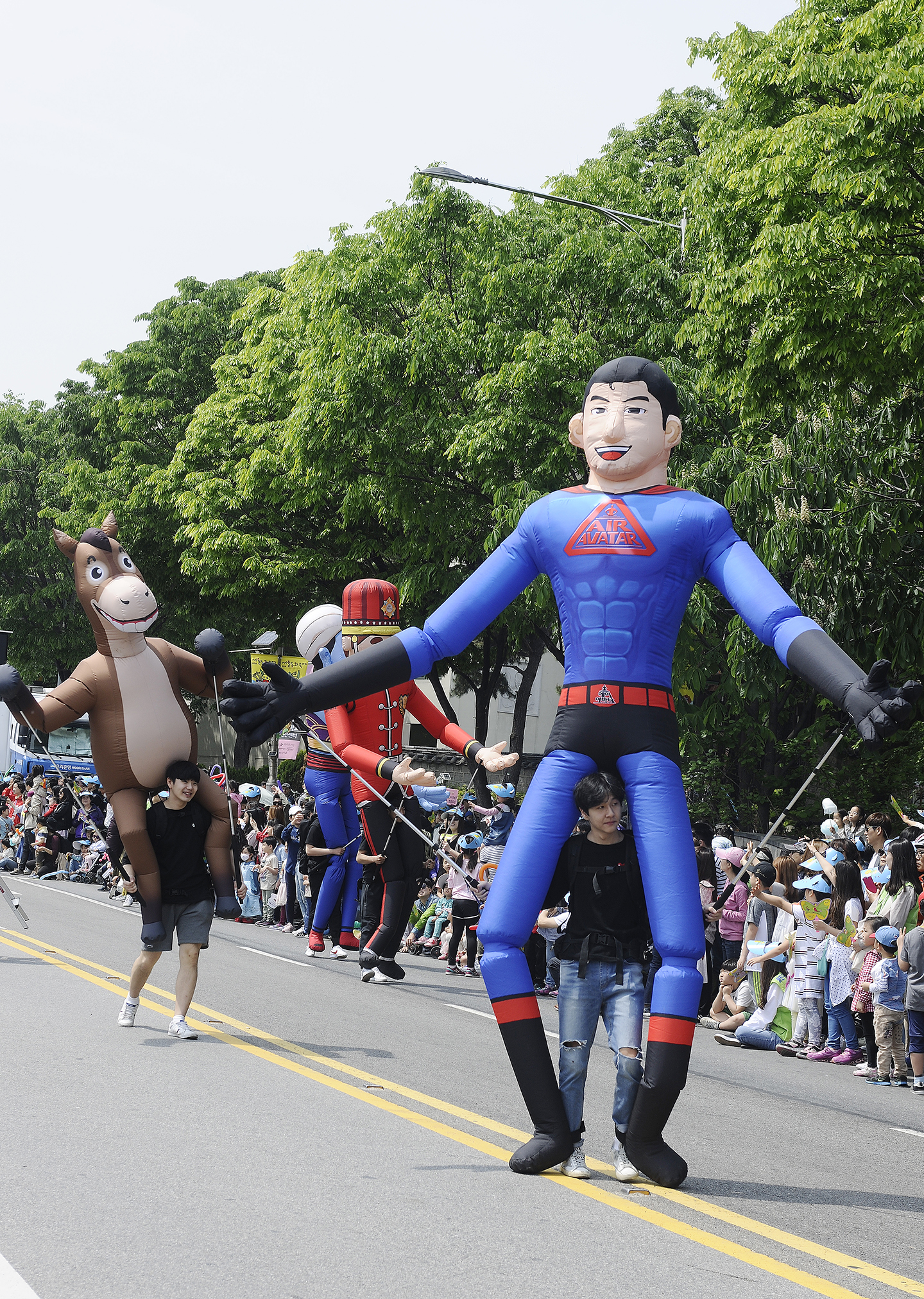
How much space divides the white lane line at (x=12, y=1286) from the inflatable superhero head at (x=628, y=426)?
362cm

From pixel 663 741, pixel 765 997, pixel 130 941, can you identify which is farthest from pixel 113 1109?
pixel 130 941

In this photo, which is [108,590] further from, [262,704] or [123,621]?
[262,704]

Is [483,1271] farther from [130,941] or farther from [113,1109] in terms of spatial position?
[130,941]

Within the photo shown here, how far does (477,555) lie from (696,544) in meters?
17.3

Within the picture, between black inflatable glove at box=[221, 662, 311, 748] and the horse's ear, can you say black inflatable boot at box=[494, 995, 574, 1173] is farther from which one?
the horse's ear

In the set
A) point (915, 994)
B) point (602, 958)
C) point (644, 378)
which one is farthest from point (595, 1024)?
point (915, 994)

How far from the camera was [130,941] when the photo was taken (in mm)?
14438

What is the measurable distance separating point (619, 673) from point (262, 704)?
140cm

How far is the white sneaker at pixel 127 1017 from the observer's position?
891 centimetres

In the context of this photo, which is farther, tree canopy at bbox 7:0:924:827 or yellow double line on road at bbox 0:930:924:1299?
tree canopy at bbox 7:0:924:827

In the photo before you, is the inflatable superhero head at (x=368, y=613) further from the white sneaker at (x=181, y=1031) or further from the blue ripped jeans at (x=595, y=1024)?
the blue ripped jeans at (x=595, y=1024)

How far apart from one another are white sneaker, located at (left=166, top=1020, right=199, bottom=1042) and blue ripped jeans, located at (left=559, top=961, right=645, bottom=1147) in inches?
137

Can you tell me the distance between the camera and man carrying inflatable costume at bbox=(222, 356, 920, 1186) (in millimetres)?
5562

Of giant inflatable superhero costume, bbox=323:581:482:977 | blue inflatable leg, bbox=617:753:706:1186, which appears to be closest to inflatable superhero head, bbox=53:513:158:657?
giant inflatable superhero costume, bbox=323:581:482:977
